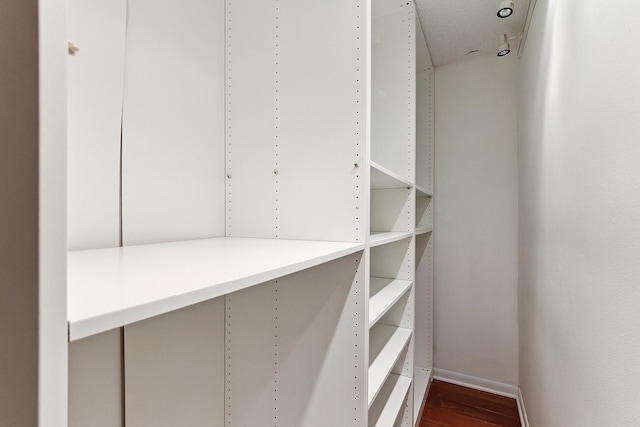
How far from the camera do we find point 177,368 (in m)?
0.91

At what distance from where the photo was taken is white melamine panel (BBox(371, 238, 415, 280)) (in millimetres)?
1757

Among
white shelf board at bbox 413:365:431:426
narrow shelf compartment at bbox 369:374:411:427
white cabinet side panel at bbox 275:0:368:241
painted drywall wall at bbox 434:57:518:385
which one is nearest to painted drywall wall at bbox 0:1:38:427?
white cabinet side panel at bbox 275:0:368:241

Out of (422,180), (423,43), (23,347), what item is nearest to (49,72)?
(23,347)

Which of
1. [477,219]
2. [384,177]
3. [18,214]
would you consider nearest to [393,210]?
[384,177]

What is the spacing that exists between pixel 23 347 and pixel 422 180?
99.5 inches

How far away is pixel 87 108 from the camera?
75 cm

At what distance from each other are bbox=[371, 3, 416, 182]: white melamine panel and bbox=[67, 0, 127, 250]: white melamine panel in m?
1.33

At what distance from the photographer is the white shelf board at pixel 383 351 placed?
44.6 inches

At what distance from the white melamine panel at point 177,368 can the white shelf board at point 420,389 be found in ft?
4.54

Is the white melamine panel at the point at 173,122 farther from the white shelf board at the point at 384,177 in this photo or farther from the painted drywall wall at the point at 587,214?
the painted drywall wall at the point at 587,214

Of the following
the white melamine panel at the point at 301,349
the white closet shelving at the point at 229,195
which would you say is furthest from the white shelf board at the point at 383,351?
the white melamine panel at the point at 301,349

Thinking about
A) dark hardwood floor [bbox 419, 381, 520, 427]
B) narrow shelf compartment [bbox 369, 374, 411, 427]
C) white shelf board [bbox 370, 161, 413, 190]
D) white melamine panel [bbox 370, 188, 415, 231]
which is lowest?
dark hardwood floor [bbox 419, 381, 520, 427]

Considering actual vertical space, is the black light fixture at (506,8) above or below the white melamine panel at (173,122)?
above

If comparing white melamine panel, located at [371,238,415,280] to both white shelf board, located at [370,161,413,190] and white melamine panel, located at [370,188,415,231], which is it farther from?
white shelf board, located at [370,161,413,190]
